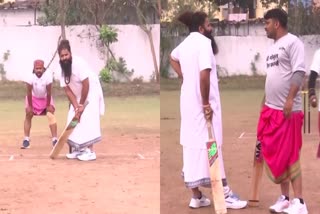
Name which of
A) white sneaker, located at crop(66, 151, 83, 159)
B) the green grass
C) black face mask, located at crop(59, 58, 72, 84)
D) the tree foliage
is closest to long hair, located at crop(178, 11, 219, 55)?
black face mask, located at crop(59, 58, 72, 84)

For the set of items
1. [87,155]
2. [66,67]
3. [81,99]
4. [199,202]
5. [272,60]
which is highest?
[272,60]

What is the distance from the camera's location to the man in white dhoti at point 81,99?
8.05 metres

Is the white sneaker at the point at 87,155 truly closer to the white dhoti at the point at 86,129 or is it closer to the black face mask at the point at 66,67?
the white dhoti at the point at 86,129

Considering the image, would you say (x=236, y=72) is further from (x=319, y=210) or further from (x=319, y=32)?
(x=319, y=210)

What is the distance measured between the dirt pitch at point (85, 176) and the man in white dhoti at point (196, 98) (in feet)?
1.65

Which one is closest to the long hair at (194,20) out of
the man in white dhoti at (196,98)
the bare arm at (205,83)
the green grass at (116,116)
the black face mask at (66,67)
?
the man in white dhoti at (196,98)

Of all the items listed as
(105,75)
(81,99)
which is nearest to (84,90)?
(81,99)

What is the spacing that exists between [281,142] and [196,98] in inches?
26.3

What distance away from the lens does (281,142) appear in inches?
205

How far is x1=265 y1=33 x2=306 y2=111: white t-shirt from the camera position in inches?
199

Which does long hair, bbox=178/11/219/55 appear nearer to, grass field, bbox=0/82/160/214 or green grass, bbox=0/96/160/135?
grass field, bbox=0/82/160/214

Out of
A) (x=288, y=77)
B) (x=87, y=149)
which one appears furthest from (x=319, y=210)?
(x=87, y=149)

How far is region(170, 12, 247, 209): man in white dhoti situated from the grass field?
51 cm

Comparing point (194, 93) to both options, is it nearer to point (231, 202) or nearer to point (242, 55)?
point (231, 202)
